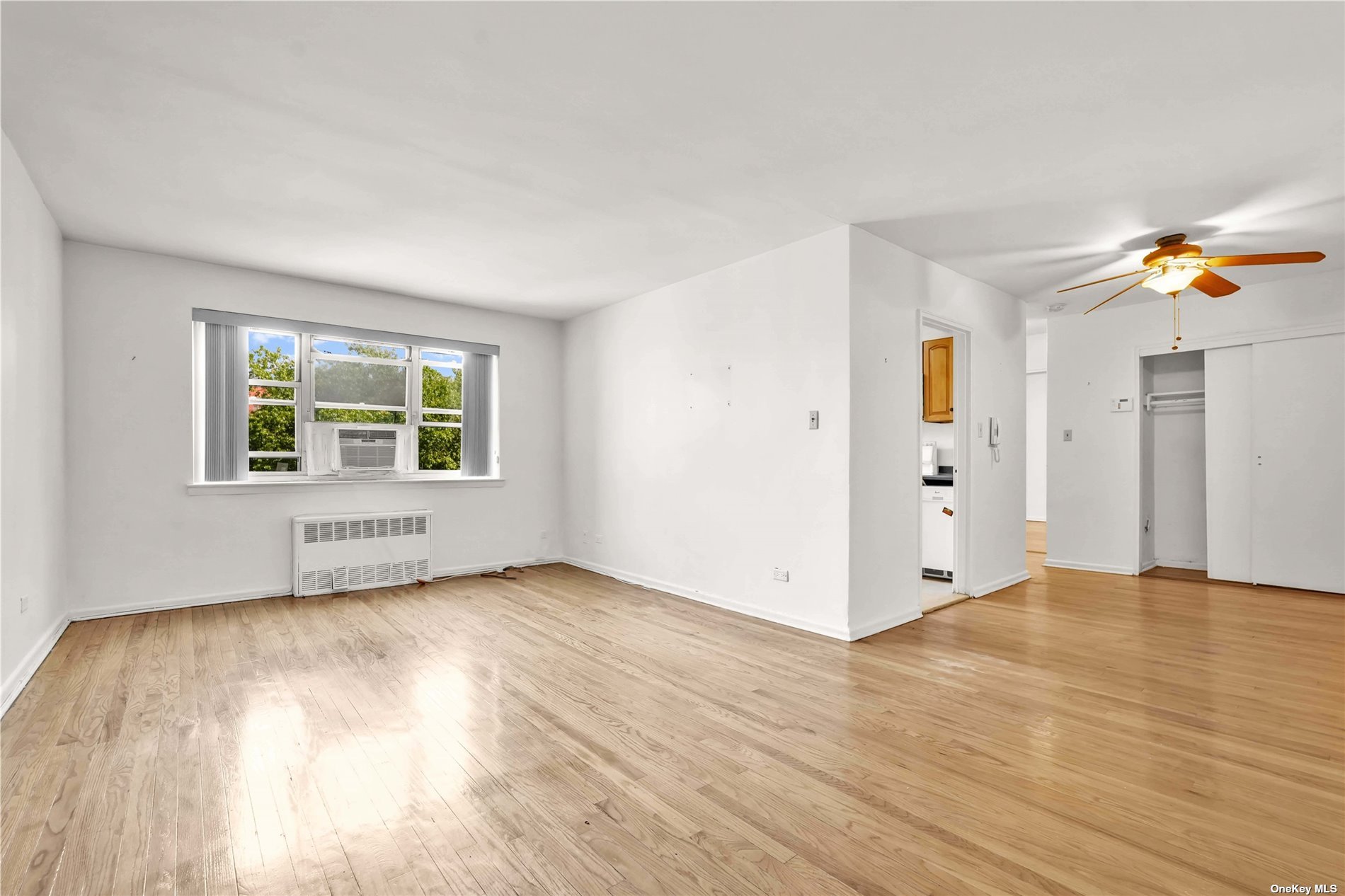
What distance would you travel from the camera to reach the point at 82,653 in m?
3.62

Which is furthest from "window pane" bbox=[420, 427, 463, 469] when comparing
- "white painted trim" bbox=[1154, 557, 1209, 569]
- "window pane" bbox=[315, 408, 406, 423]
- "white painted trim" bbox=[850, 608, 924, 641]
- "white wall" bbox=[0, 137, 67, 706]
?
"white painted trim" bbox=[1154, 557, 1209, 569]

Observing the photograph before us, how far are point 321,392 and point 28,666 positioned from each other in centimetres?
279

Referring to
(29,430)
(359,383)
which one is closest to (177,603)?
(29,430)

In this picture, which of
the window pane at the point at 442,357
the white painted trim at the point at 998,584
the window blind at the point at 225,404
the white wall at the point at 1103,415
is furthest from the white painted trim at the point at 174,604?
the white wall at the point at 1103,415

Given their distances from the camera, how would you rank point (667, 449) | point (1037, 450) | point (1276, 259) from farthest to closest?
point (1037, 450)
point (667, 449)
point (1276, 259)

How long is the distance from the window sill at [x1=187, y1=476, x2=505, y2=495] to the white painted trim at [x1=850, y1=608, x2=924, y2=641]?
396 centimetres

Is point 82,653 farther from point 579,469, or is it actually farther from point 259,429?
point 579,469

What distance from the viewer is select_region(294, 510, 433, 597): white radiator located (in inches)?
203

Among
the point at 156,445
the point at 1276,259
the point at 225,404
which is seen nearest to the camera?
the point at 1276,259

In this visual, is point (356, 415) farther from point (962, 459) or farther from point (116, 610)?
point (962, 459)

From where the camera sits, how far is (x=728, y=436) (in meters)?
4.84

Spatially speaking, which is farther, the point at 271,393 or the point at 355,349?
the point at 355,349

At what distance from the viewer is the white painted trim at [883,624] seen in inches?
156

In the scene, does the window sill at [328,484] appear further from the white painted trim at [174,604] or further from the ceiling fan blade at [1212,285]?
the ceiling fan blade at [1212,285]
